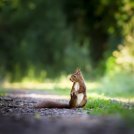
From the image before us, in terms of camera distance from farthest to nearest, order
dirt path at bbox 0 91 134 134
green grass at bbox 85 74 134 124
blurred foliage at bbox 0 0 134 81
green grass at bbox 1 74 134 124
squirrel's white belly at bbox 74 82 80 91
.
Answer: blurred foliage at bbox 0 0 134 81 < squirrel's white belly at bbox 74 82 80 91 < green grass at bbox 1 74 134 124 < green grass at bbox 85 74 134 124 < dirt path at bbox 0 91 134 134

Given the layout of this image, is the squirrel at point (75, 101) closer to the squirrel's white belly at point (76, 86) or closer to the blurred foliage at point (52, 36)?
the squirrel's white belly at point (76, 86)

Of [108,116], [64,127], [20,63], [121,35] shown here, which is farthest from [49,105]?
[20,63]

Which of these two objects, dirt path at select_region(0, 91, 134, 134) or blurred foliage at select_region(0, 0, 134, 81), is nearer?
dirt path at select_region(0, 91, 134, 134)

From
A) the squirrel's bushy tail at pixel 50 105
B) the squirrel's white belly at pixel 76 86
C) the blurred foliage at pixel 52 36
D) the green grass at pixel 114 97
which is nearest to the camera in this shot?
the green grass at pixel 114 97

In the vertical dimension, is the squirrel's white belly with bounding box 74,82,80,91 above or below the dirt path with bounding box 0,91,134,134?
above

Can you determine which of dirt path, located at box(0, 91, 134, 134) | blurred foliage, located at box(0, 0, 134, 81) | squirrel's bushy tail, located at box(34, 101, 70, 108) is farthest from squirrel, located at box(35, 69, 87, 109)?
blurred foliage, located at box(0, 0, 134, 81)

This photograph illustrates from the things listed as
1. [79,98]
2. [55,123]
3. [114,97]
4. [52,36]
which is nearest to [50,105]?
[79,98]

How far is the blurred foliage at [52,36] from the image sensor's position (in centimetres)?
Result: 3844

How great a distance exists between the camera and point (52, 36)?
39.8m

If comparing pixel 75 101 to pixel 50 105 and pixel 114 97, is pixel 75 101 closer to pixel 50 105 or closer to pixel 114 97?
pixel 50 105

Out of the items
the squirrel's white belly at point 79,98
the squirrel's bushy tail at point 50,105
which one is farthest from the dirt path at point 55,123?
the squirrel's white belly at point 79,98

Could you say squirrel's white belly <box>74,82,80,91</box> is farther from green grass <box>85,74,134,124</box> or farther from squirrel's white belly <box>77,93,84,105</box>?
green grass <box>85,74,134,124</box>

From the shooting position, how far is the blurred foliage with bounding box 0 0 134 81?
126 ft

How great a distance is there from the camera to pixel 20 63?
127 ft
